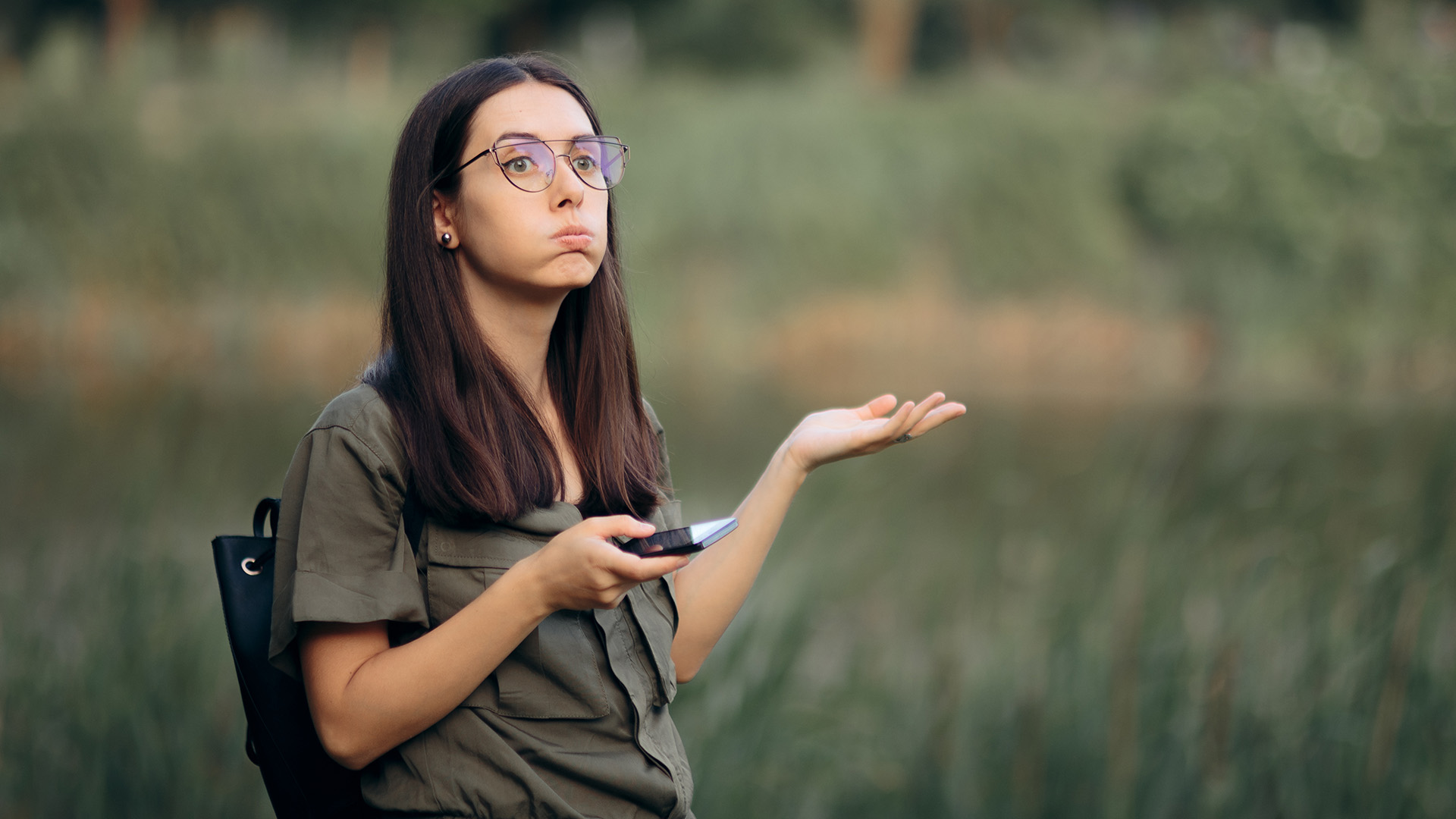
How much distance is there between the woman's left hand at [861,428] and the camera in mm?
1215

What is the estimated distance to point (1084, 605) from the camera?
2.93m

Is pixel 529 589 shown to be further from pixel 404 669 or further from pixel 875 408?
pixel 875 408

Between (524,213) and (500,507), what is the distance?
0.27m

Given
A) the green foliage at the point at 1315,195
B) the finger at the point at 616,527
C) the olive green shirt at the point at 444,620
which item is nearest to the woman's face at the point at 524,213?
A: the olive green shirt at the point at 444,620

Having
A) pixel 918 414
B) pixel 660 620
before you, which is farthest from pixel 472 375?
pixel 918 414

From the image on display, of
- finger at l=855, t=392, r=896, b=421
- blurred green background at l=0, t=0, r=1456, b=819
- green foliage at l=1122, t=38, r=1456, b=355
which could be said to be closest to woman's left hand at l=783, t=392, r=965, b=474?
finger at l=855, t=392, r=896, b=421

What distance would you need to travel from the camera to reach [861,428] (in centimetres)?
125

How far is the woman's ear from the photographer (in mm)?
1212

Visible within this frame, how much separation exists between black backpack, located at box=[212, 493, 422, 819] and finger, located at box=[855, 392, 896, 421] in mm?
473

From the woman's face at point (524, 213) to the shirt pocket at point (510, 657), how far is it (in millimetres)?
243

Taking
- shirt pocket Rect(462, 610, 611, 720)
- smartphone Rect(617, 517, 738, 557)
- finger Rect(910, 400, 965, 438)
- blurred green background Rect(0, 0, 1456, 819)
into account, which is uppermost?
finger Rect(910, 400, 965, 438)

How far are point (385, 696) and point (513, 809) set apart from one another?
142 mm

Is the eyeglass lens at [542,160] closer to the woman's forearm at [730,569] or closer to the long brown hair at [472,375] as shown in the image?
the long brown hair at [472,375]

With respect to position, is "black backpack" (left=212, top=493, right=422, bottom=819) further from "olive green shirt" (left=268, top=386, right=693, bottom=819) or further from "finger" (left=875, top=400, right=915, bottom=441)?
"finger" (left=875, top=400, right=915, bottom=441)
